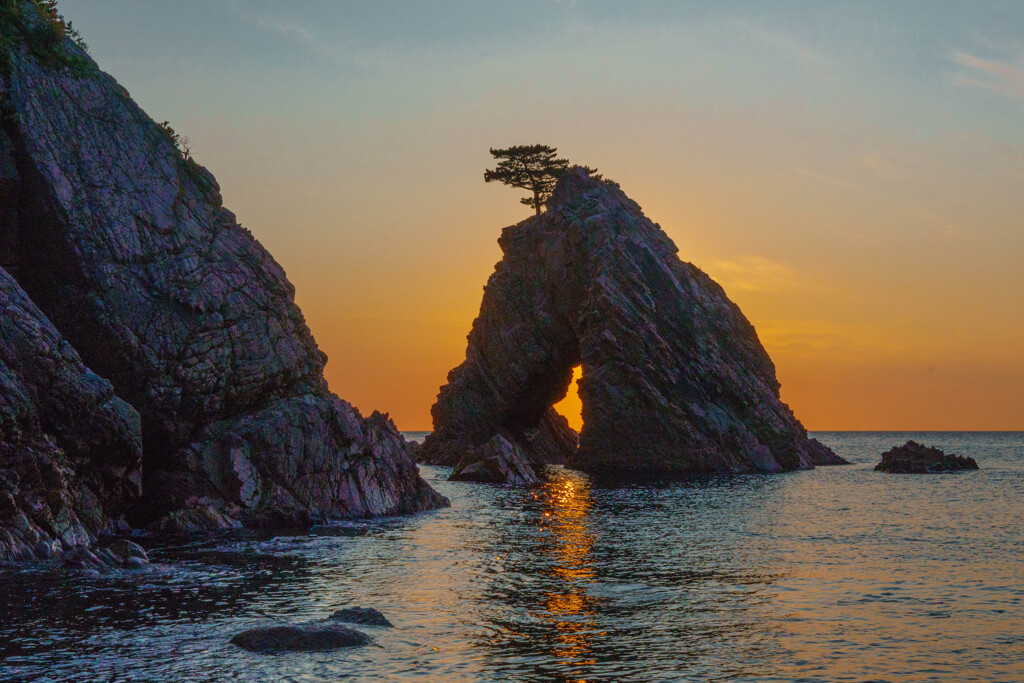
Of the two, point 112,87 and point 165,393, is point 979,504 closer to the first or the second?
point 165,393

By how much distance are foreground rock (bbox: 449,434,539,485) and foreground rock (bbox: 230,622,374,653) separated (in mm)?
65844

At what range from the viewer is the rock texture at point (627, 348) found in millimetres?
103875

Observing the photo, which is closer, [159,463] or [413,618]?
[413,618]

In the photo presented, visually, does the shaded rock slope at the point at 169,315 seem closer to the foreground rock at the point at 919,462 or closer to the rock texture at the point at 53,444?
the rock texture at the point at 53,444

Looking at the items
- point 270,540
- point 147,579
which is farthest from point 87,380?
point 147,579

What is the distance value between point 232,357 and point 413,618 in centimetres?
3051

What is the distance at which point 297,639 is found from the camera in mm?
24844

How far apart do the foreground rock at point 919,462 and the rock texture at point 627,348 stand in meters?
9.25

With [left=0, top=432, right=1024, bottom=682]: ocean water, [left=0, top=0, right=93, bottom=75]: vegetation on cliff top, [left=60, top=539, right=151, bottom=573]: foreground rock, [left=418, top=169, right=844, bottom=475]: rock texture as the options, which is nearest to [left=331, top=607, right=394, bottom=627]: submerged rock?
[left=0, top=432, right=1024, bottom=682]: ocean water

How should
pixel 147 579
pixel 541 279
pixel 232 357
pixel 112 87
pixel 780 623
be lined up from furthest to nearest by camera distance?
pixel 541 279, pixel 112 87, pixel 232 357, pixel 147 579, pixel 780 623

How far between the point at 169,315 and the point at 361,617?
31.5 metres

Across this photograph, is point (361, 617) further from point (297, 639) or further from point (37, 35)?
point (37, 35)

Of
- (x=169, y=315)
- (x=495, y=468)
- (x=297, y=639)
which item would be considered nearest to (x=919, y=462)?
(x=495, y=468)

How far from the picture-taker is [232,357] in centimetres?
5562
